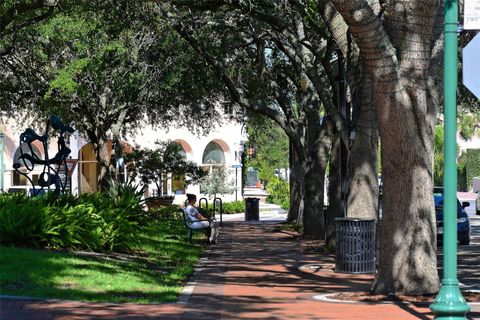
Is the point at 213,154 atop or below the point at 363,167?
atop

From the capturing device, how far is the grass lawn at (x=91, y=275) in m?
12.5

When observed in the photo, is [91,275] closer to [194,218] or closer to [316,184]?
[194,218]

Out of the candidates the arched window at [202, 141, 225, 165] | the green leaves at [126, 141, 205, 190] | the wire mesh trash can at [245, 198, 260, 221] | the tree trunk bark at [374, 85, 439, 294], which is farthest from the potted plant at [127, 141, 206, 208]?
the tree trunk bark at [374, 85, 439, 294]

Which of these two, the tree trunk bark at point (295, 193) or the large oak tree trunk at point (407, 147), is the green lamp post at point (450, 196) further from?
the tree trunk bark at point (295, 193)

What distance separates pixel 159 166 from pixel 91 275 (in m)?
28.9

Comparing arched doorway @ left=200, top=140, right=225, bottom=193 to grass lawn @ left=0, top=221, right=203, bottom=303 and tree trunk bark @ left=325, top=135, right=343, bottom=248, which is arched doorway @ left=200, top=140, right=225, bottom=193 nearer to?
tree trunk bark @ left=325, top=135, right=343, bottom=248

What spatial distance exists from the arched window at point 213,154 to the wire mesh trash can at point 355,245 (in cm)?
5374

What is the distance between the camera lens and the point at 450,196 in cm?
913

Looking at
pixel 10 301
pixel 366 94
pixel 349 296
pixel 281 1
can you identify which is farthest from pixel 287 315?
pixel 281 1

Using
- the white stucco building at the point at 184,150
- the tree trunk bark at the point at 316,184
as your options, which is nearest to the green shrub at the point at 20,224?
the tree trunk bark at the point at 316,184

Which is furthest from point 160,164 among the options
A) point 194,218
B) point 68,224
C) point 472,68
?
point 472,68

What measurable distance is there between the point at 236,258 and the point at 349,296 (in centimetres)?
778

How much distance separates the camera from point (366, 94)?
1814 cm

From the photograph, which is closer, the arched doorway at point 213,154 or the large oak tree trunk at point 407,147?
Answer: the large oak tree trunk at point 407,147
